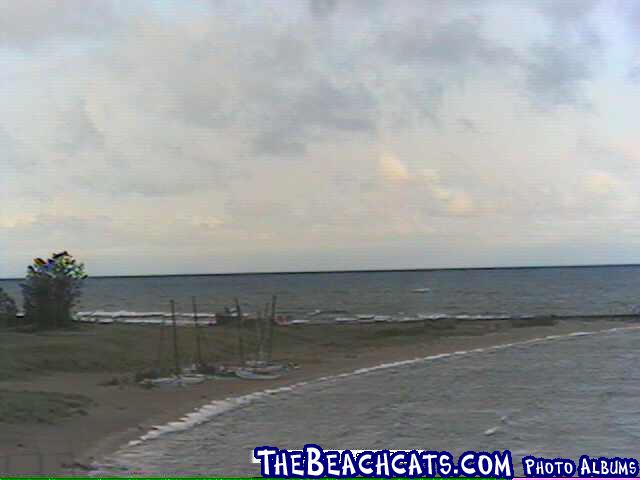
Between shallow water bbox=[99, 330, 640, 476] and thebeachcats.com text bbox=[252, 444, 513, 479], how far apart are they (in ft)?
1.48

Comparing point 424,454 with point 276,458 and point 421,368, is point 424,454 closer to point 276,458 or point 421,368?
point 276,458

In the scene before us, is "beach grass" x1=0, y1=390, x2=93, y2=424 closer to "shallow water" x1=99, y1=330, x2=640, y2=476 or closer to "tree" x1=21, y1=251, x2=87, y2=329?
"shallow water" x1=99, y1=330, x2=640, y2=476

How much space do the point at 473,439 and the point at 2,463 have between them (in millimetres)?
8175

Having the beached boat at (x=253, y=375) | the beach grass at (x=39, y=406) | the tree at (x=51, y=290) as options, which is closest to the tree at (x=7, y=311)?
the tree at (x=51, y=290)

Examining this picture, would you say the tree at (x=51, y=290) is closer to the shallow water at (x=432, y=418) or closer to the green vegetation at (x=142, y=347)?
the green vegetation at (x=142, y=347)

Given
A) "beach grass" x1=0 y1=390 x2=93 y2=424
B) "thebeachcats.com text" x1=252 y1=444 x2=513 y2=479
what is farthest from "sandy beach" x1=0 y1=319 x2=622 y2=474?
"thebeachcats.com text" x1=252 y1=444 x2=513 y2=479

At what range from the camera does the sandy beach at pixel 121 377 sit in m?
13.4

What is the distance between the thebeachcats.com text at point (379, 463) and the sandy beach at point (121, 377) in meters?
2.98

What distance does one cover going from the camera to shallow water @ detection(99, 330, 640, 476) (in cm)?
1384

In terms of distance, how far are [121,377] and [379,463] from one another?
12.2 meters

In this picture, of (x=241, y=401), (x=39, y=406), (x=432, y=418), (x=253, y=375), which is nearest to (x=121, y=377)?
(x=253, y=375)

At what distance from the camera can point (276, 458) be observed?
12.2 meters

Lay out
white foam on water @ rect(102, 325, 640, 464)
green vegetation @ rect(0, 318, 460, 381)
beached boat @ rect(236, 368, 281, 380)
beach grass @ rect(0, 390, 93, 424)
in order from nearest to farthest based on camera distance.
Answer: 1. beach grass @ rect(0, 390, 93, 424)
2. white foam on water @ rect(102, 325, 640, 464)
3. green vegetation @ rect(0, 318, 460, 381)
4. beached boat @ rect(236, 368, 281, 380)

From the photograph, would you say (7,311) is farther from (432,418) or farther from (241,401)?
(432,418)
